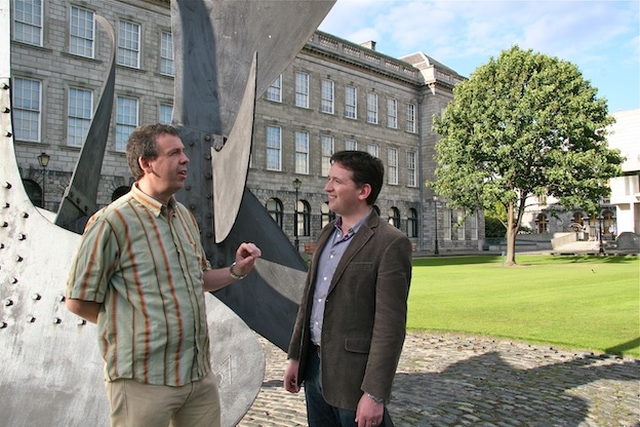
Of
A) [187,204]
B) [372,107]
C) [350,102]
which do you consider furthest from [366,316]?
[372,107]

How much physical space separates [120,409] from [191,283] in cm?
50

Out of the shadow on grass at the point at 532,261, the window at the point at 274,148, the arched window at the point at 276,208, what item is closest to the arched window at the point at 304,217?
the arched window at the point at 276,208

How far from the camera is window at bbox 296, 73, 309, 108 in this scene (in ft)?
116

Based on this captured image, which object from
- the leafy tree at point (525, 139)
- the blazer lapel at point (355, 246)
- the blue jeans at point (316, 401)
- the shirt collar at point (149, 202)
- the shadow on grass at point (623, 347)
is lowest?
the shadow on grass at point (623, 347)

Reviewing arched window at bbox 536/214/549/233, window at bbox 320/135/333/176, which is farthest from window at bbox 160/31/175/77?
arched window at bbox 536/214/549/233

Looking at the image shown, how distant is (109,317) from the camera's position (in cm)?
210

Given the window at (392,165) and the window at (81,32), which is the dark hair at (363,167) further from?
the window at (392,165)

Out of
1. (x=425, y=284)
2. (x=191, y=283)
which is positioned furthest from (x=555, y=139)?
(x=191, y=283)

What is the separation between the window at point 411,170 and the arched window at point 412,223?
77.6 inches

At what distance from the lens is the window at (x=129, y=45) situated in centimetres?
2600

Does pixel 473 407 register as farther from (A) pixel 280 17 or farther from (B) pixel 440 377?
(A) pixel 280 17

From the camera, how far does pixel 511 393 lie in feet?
Result: 18.1

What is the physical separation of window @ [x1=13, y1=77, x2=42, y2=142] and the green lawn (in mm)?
15986

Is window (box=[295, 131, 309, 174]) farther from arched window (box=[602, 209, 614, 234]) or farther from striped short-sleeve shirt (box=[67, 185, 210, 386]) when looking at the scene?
arched window (box=[602, 209, 614, 234])
